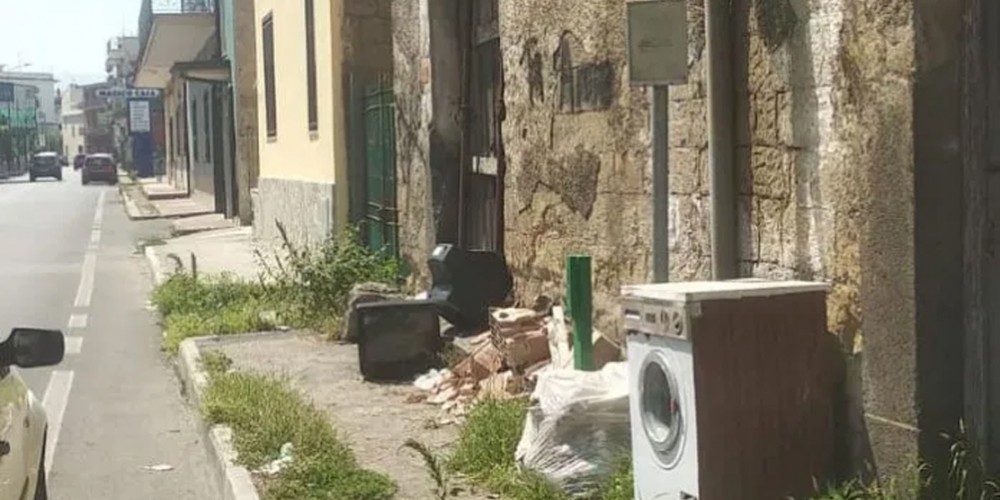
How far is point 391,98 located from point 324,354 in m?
3.32

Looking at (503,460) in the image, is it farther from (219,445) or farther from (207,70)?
(207,70)

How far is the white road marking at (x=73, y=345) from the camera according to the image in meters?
12.4

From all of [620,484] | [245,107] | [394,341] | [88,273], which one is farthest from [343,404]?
[245,107]

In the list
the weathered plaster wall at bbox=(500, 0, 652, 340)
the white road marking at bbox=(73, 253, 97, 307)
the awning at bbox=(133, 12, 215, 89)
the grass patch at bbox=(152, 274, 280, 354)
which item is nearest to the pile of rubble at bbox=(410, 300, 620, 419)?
the weathered plaster wall at bbox=(500, 0, 652, 340)

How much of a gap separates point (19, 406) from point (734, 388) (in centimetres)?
256

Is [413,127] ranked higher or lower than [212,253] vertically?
higher

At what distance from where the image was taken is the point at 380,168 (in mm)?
13797

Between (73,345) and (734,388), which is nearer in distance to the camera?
(734,388)

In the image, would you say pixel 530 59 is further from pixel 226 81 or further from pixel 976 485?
pixel 226 81

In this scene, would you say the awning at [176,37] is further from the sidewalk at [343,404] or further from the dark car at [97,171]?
the dark car at [97,171]

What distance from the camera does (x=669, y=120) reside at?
6.55 metres

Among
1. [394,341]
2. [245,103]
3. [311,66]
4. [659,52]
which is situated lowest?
[394,341]

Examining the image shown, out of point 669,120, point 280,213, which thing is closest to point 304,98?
point 280,213

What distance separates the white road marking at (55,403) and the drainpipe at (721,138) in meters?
4.16
